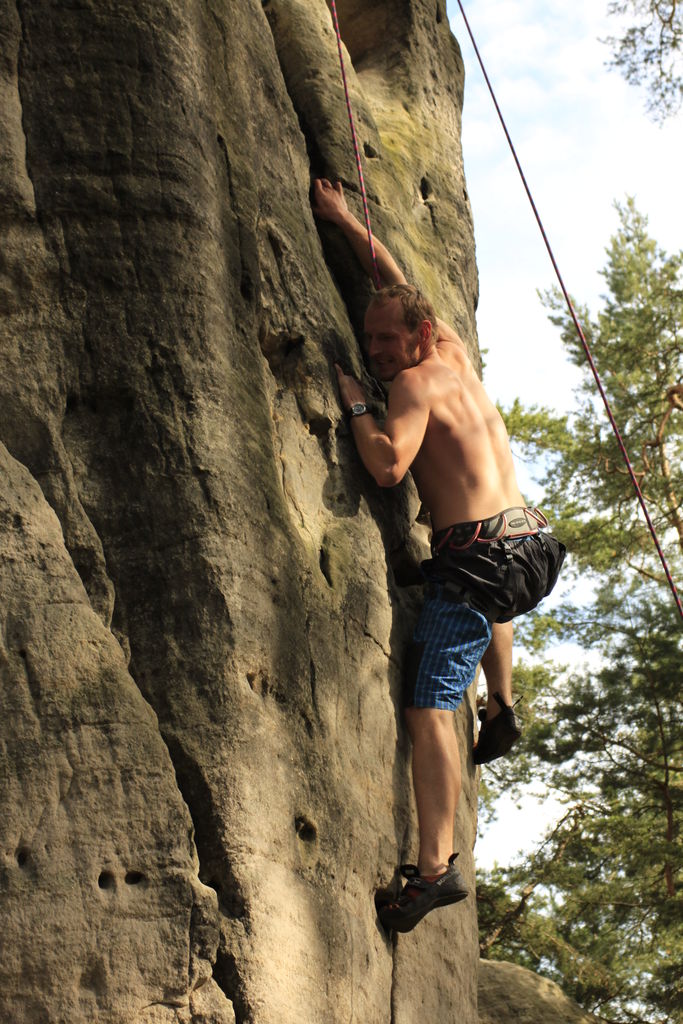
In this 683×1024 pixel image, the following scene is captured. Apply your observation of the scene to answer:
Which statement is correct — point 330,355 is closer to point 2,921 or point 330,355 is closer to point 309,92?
point 309,92

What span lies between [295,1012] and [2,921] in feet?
3.01

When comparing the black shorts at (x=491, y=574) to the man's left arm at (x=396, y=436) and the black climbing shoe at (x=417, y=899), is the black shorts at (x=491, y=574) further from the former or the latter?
the black climbing shoe at (x=417, y=899)

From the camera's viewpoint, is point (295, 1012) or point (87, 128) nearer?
point (295, 1012)

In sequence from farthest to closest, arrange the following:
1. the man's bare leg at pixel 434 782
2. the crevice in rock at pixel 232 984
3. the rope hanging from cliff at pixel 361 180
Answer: the rope hanging from cliff at pixel 361 180 → the man's bare leg at pixel 434 782 → the crevice in rock at pixel 232 984

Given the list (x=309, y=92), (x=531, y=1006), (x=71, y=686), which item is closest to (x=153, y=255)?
(x=71, y=686)

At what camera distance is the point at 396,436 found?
4.48 m

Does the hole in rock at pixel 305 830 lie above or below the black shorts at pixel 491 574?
below

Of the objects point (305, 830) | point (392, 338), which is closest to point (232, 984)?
point (305, 830)

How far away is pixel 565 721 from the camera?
12.2 metres

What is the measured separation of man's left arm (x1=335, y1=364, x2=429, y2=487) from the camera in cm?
448

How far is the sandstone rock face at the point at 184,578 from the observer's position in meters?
3.26

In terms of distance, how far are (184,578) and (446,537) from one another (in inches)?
44.9

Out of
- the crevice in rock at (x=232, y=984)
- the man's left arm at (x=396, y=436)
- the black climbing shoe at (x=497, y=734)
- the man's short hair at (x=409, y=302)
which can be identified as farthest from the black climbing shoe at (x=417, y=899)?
the man's short hair at (x=409, y=302)

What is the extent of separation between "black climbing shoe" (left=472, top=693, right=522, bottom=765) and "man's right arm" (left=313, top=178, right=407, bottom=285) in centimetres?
185
